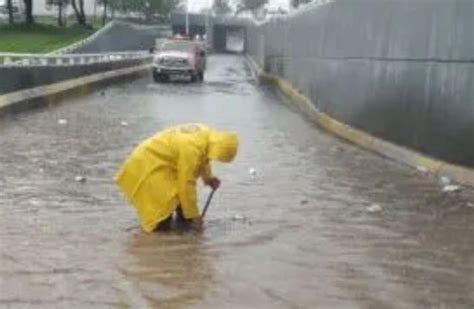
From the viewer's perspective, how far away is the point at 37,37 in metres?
70.4

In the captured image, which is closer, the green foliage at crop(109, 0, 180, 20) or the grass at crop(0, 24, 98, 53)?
the grass at crop(0, 24, 98, 53)

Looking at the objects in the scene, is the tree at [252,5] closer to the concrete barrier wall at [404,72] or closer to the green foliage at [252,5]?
the green foliage at [252,5]

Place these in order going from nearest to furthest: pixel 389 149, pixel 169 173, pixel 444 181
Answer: pixel 169 173 < pixel 444 181 < pixel 389 149

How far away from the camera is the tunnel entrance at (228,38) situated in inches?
5349

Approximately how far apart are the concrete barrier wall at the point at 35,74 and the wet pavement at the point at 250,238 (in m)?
6.01

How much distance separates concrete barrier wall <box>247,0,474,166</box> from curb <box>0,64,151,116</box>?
21.7 ft

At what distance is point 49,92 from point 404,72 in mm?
13428

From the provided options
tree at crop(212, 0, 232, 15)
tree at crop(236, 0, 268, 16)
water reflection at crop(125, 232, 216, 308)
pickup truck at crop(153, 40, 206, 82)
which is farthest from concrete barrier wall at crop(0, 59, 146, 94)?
tree at crop(212, 0, 232, 15)

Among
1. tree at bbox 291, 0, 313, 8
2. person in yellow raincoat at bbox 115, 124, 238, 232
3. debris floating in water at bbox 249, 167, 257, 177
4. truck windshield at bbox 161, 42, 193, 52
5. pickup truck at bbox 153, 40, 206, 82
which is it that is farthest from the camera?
truck windshield at bbox 161, 42, 193, 52

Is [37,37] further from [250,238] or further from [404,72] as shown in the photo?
[250,238]

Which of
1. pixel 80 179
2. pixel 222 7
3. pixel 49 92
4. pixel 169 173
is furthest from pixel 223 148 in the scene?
pixel 222 7

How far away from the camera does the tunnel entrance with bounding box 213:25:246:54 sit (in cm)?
13588

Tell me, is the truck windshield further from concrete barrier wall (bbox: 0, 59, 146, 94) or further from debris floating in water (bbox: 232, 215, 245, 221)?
debris floating in water (bbox: 232, 215, 245, 221)

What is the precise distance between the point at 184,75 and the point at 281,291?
127 ft
